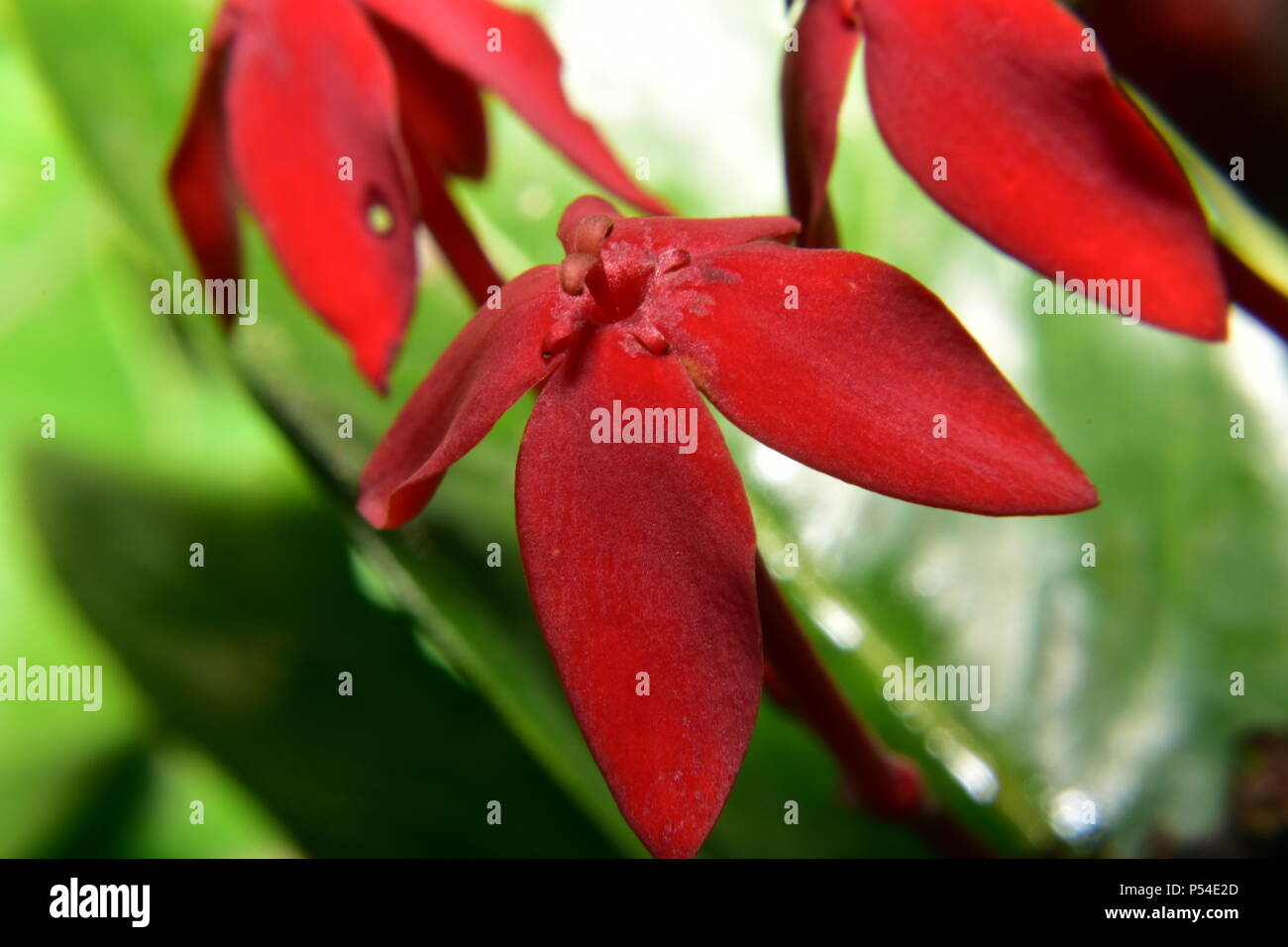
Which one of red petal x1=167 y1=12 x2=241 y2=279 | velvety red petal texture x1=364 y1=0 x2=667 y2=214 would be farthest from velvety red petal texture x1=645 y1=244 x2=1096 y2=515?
red petal x1=167 y1=12 x2=241 y2=279

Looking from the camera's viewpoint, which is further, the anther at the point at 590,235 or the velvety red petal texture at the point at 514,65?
the velvety red petal texture at the point at 514,65

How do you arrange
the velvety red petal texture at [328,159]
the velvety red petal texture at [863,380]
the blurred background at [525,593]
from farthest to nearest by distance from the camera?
the blurred background at [525,593], the velvety red petal texture at [328,159], the velvety red petal texture at [863,380]

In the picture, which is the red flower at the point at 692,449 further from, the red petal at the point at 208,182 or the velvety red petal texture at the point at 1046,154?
the red petal at the point at 208,182

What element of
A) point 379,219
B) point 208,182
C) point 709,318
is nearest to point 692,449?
point 709,318

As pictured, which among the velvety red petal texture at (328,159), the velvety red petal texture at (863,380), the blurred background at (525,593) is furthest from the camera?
the blurred background at (525,593)

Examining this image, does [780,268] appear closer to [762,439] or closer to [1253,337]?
[762,439]

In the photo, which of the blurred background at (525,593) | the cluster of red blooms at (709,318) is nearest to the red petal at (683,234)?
the cluster of red blooms at (709,318)
